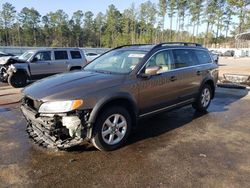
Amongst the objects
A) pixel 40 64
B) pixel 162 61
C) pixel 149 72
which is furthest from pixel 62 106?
pixel 40 64

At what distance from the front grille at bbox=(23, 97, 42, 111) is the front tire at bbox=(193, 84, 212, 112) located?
4.08m

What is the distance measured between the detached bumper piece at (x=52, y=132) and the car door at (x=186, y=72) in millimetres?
2763

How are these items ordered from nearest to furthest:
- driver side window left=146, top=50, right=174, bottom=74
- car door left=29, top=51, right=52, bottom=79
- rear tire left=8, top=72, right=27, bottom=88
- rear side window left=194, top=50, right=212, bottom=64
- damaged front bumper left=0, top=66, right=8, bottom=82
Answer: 1. driver side window left=146, top=50, right=174, bottom=74
2. rear side window left=194, top=50, right=212, bottom=64
3. rear tire left=8, top=72, right=27, bottom=88
4. damaged front bumper left=0, top=66, right=8, bottom=82
5. car door left=29, top=51, right=52, bottom=79

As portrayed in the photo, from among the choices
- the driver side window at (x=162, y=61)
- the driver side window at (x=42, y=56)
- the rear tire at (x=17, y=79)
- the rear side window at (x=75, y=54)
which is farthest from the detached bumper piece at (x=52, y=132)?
the rear side window at (x=75, y=54)

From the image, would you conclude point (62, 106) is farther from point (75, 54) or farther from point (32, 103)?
point (75, 54)

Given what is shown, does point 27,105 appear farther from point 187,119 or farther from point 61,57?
point 61,57

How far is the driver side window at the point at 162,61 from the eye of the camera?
16.9ft

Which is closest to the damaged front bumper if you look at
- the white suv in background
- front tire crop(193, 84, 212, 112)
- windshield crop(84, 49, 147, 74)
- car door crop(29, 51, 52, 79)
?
the white suv in background

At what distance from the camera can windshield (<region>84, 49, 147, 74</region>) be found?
5.02 meters

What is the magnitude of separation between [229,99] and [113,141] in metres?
5.60

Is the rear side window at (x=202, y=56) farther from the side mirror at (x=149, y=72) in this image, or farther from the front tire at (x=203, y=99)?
the side mirror at (x=149, y=72)

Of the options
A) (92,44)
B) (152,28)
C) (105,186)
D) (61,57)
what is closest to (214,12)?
(152,28)

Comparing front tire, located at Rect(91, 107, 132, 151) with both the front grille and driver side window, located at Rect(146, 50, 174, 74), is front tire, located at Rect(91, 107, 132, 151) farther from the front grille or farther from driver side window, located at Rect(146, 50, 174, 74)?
driver side window, located at Rect(146, 50, 174, 74)

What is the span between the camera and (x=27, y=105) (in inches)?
179
